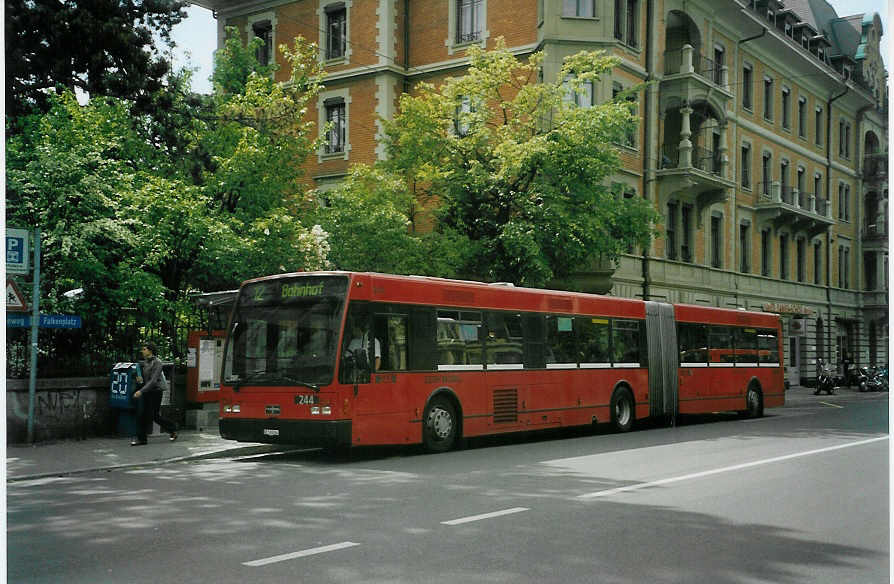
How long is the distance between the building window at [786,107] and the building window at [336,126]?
1880 cm

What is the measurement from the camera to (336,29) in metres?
33.3

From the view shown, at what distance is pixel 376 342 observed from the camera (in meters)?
14.3

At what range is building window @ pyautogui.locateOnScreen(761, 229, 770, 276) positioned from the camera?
40.0 meters

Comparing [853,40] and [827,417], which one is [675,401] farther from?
[853,40]

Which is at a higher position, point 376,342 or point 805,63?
point 805,63

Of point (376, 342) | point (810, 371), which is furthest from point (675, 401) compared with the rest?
point (810, 371)

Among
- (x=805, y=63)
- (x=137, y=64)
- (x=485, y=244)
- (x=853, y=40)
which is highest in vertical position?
(x=805, y=63)

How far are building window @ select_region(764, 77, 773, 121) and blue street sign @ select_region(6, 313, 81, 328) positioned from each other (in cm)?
3158

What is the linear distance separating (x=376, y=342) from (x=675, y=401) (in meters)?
9.88

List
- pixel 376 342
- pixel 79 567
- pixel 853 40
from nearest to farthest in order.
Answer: pixel 79 567 < pixel 376 342 < pixel 853 40

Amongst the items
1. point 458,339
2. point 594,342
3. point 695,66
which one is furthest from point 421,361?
point 695,66

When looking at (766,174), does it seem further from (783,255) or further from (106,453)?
(106,453)

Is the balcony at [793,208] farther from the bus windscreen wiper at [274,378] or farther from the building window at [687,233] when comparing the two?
the bus windscreen wiper at [274,378]

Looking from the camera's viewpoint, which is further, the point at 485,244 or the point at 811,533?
the point at 485,244
